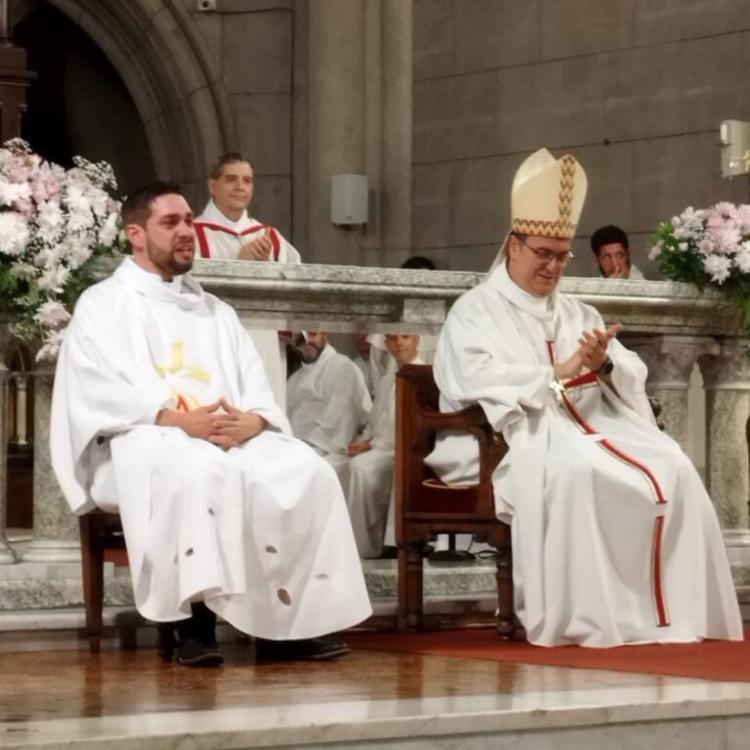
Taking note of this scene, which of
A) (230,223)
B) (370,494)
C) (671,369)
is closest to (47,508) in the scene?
(370,494)

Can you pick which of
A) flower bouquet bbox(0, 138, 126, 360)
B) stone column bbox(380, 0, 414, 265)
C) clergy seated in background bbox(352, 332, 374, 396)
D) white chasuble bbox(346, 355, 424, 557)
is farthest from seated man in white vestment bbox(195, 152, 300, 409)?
stone column bbox(380, 0, 414, 265)

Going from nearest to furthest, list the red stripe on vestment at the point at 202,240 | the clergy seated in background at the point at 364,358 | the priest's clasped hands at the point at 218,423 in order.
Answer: the priest's clasped hands at the point at 218,423 < the clergy seated in background at the point at 364,358 < the red stripe on vestment at the point at 202,240

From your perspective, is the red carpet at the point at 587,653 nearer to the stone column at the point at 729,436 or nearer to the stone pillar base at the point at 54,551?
the stone pillar base at the point at 54,551

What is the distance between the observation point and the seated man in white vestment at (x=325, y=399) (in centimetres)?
838

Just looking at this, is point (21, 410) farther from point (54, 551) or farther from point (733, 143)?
point (733, 143)

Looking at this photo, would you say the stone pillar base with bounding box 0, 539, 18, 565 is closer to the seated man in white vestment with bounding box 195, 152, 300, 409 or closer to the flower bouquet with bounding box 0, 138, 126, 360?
the flower bouquet with bounding box 0, 138, 126, 360

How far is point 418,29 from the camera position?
1270 cm

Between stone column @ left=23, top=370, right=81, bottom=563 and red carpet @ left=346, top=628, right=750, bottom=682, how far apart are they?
0.94 meters

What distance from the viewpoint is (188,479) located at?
6242 mm

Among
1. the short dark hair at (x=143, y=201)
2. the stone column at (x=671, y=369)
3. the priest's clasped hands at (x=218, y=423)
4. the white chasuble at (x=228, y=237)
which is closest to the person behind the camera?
the priest's clasped hands at (x=218, y=423)

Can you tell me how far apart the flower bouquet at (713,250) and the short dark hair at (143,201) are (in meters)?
2.16

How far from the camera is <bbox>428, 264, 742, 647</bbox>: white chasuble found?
22.9 feet

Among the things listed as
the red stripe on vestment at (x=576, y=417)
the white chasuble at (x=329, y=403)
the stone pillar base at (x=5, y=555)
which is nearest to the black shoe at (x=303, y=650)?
the stone pillar base at (x=5, y=555)

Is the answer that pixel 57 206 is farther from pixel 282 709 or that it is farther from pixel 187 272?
pixel 282 709
